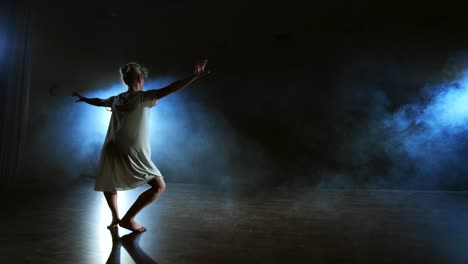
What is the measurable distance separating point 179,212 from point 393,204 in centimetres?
225

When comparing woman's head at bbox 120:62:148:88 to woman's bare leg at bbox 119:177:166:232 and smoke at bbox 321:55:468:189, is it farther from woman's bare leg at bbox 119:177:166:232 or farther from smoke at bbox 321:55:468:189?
smoke at bbox 321:55:468:189

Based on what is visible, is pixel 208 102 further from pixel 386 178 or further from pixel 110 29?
pixel 386 178

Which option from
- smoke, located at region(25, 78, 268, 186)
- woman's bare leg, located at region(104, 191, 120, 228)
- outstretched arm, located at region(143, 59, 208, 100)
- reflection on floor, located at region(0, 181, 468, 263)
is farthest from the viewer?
smoke, located at region(25, 78, 268, 186)

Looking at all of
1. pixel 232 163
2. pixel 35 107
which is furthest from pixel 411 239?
pixel 35 107

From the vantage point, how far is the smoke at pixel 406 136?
507 cm

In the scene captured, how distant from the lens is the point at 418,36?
5250 mm

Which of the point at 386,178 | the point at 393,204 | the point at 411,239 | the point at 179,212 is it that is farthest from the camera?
the point at 386,178

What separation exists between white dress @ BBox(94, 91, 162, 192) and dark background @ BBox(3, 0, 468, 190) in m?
3.22

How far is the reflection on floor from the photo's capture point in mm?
1966

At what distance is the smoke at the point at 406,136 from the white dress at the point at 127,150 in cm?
355

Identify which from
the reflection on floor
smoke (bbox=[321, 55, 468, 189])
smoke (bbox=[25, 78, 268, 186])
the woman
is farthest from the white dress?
smoke (bbox=[321, 55, 468, 189])

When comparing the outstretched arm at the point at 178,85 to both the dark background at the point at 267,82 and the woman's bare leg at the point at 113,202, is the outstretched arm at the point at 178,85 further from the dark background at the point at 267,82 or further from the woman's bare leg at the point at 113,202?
the dark background at the point at 267,82

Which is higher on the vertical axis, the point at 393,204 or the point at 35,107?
the point at 35,107

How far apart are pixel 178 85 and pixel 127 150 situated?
556 mm
